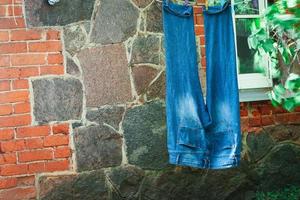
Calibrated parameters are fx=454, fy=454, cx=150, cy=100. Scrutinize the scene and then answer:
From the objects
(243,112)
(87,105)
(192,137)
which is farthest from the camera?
(243,112)

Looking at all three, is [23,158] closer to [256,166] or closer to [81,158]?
[81,158]

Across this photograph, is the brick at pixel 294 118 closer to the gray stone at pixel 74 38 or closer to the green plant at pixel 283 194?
the green plant at pixel 283 194

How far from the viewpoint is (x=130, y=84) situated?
12.5 ft

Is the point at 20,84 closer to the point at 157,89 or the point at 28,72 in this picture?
the point at 28,72

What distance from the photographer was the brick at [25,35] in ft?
11.4

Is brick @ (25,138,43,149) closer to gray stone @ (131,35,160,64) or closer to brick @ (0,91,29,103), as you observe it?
brick @ (0,91,29,103)

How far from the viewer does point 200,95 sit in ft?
10.8

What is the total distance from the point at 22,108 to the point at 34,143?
0.29m

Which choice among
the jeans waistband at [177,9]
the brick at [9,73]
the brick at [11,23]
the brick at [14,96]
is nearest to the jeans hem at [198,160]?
the jeans waistband at [177,9]

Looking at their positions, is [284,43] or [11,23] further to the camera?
[11,23]

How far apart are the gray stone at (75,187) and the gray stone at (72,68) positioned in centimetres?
82

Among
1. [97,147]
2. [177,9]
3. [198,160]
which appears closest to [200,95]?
[198,160]

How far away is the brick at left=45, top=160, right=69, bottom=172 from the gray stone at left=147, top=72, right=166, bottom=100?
89cm

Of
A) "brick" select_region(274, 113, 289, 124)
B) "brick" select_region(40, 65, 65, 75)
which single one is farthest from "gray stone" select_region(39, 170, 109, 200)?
"brick" select_region(274, 113, 289, 124)
